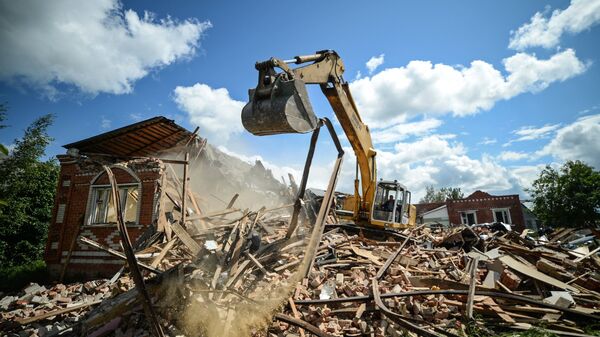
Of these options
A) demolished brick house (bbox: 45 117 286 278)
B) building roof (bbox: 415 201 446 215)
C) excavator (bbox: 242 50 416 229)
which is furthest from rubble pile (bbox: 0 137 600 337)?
building roof (bbox: 415 201 446 215)

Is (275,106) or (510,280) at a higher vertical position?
(275,106)

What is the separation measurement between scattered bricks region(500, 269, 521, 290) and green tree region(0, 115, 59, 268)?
799 inches

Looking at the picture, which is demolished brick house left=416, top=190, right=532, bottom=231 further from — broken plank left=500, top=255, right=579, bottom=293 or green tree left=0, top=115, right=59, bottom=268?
green tree left=0, top=115, right=59, bottom=268

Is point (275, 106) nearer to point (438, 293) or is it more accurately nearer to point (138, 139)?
point (438, 293)

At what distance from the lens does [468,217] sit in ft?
106

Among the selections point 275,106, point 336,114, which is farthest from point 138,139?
point 275,106

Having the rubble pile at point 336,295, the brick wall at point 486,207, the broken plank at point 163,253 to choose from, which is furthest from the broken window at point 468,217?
the broken plank at point 163,253

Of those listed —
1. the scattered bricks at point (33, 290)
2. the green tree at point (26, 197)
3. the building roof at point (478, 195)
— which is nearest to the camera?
the scattered bricks at point (33, 290)

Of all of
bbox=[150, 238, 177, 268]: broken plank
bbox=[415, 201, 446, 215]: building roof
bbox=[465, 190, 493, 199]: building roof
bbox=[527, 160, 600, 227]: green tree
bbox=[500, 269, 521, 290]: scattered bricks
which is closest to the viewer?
bbox=[500, 269, 521, 290]: scattered bricks

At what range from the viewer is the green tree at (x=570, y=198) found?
27.4 metres

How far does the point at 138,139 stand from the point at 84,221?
13.1 feet

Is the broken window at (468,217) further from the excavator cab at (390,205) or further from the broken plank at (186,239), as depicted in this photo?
the broken plank at (186,239)

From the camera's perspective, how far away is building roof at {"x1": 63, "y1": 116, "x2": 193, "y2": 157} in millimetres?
10227

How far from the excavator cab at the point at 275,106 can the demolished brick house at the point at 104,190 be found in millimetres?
7060
